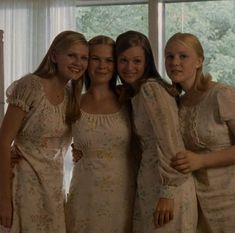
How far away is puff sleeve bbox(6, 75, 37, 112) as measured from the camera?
1798 millimetres

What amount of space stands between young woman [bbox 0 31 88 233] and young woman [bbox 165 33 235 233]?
437 mm

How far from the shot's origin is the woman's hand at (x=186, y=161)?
5.39 ft

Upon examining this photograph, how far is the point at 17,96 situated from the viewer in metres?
1.81

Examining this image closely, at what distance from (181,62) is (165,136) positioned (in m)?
0.31

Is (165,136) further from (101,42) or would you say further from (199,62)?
(101,42)

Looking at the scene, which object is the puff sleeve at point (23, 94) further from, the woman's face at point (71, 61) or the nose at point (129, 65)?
the nose at point (129, 65)

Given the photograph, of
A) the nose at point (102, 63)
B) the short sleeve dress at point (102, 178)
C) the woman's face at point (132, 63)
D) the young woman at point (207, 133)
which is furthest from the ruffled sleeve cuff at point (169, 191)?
the nose at point (102, 63)

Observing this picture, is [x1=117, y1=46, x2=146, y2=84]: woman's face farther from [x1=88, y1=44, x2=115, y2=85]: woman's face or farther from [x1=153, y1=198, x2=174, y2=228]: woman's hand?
[x1=153, y1=198, x2=174, y2=228]: woman's hand

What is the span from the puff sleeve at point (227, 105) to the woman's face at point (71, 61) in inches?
23.4

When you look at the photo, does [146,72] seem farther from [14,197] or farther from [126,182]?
[14,197]

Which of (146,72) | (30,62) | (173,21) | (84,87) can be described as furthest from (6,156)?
(173,21)

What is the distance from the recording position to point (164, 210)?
1674 mm

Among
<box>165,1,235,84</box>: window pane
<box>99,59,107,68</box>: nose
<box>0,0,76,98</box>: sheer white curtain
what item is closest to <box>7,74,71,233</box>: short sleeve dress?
<box>99,59,107,68</box>: nose

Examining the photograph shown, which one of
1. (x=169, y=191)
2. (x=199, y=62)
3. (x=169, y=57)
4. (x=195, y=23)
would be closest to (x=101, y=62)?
(x=169, y=57)
